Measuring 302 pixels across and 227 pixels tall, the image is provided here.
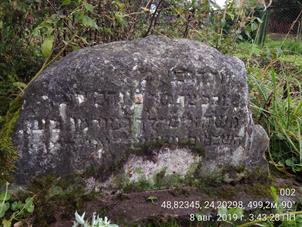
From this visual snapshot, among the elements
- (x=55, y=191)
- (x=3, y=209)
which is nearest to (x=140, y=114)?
(x=55, y=191)

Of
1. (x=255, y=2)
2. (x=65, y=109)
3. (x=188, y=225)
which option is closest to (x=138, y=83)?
(x=65, y=109)

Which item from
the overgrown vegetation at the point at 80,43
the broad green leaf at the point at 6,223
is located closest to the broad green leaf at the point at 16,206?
the overgrown vegetation at the point at 80,43

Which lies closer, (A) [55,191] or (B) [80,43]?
(A) [55,191]

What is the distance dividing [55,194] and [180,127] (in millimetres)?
755

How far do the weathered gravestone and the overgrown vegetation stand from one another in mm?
113

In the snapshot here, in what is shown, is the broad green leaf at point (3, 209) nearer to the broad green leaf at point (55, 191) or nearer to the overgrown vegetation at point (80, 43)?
the overgrown vegetation at point (80, 43)

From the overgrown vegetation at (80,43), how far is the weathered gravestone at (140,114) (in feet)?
0.37

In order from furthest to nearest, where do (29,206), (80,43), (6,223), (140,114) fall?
(80,43)
(140,114)
(29,206)
(6,223)

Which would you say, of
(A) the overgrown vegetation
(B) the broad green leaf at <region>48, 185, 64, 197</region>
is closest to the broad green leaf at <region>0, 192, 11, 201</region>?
(A) the overgrown vegetation

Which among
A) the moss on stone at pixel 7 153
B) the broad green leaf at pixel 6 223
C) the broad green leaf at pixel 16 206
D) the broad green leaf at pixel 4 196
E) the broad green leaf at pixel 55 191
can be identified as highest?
the moss on stone at pixel 7 153

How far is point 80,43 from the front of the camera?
2.68 metres

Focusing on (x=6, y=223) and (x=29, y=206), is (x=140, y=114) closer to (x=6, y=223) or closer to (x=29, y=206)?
(x=29, y=206)

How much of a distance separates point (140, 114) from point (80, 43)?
76 centimetres

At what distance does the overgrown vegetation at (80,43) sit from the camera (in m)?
2.11
